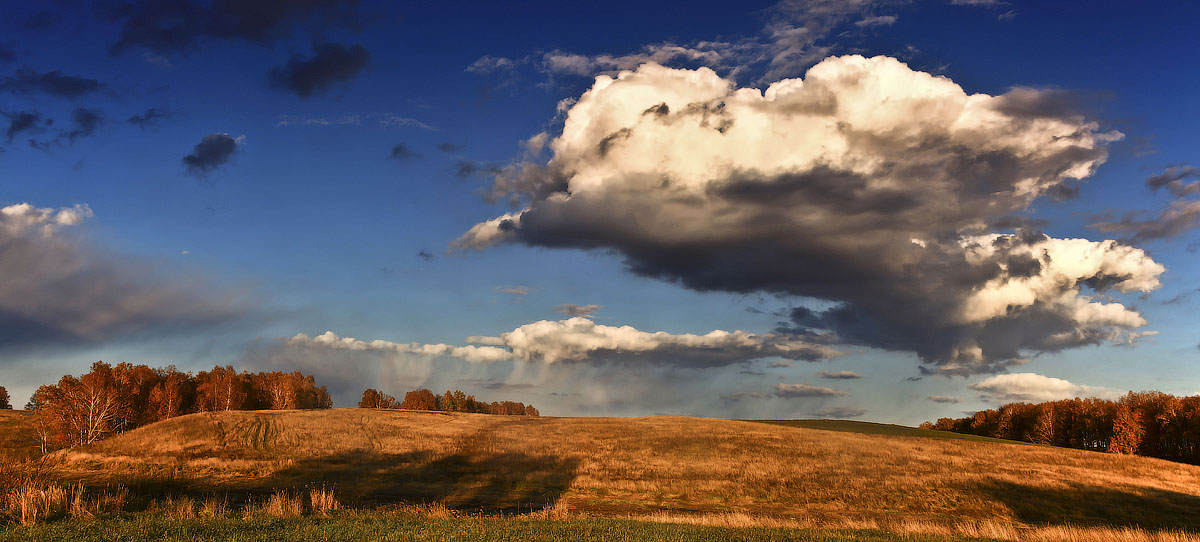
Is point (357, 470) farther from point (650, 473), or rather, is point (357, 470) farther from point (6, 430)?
point (6, 430)

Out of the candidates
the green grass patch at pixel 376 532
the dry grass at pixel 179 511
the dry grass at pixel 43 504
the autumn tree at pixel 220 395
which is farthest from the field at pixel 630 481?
the autumn tree at pixel 220 395

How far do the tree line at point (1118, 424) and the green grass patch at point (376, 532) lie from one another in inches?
5192

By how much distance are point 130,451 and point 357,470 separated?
25.4 meters

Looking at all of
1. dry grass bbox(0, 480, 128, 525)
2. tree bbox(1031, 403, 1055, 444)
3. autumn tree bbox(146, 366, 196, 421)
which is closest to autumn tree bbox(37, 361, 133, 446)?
autumn tree bbox(146, 366, 196, 421)

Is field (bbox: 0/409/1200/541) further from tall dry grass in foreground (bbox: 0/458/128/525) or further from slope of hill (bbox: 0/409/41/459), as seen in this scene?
slope of hill (bbox: 0/409/41/459)

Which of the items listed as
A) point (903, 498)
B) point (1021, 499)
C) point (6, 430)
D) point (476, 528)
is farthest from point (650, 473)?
point (6, 430)

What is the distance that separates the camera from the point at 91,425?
99.1m

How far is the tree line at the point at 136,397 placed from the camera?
99000mm

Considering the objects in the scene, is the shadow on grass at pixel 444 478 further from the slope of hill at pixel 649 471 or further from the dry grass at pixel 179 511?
the dry grass at pixel 179 511

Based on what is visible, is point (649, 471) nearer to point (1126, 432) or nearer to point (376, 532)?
point (376, 532)

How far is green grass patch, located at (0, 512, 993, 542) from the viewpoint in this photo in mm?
17359

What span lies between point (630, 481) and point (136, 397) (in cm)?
13590

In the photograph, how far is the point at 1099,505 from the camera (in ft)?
156

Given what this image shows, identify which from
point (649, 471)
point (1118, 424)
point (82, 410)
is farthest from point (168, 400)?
point (1118, 424)
